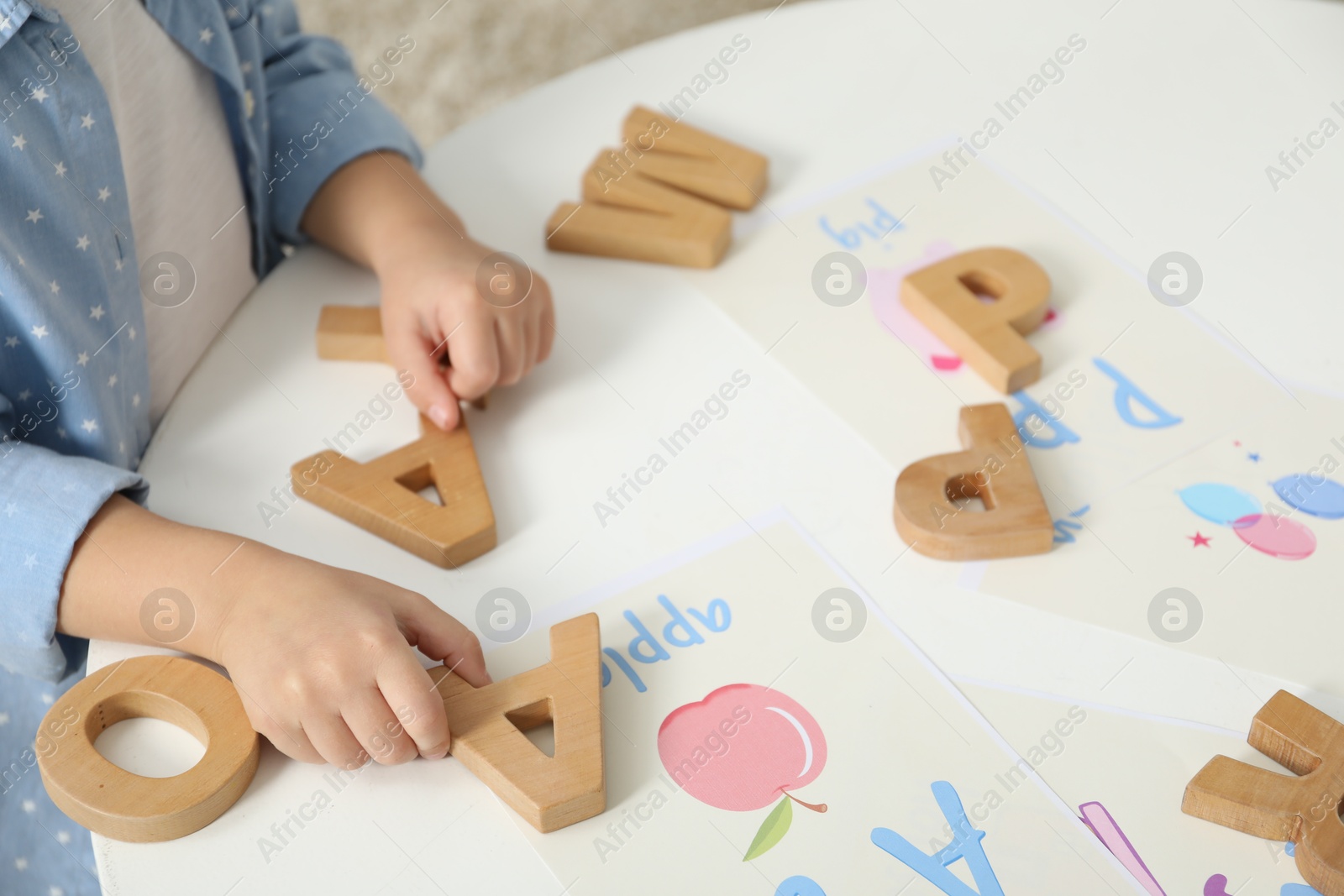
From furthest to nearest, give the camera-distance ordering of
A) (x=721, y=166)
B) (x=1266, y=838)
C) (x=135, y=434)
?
(x=721, y=166) < (x=135, y=434) < (x=1266, y=838)

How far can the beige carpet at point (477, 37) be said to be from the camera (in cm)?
204

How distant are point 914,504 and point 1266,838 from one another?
0.78 ft

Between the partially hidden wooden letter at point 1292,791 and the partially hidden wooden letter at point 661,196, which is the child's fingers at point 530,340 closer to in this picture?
the partially hidden wooden letter at point 661,196

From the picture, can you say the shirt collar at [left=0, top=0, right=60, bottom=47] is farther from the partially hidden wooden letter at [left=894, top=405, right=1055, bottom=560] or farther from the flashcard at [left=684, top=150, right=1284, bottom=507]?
the partially hidden wooden letter at [left=894, top=405, right=1055, bottom=560]

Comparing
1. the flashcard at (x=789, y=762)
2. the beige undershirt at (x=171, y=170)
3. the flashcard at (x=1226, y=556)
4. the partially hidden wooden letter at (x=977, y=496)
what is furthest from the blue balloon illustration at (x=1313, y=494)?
the beige undershirt at (x=171, y=170)

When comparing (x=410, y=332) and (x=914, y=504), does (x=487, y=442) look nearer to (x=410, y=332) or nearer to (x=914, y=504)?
(x=410, y=332)

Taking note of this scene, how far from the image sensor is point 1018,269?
0.80 meters

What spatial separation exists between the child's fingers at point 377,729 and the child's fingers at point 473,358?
0.78 feet

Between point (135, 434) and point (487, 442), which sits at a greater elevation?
point (487, 442)

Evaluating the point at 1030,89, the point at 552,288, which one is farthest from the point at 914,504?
the point at 1030,89

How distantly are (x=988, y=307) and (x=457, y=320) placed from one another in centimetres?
35

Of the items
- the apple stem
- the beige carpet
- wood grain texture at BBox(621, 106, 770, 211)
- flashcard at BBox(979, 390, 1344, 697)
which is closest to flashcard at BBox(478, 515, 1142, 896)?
the apple stem

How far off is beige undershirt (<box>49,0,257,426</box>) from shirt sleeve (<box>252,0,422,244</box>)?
0.04 m

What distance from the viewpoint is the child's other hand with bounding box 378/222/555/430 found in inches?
Answer: 29.1
